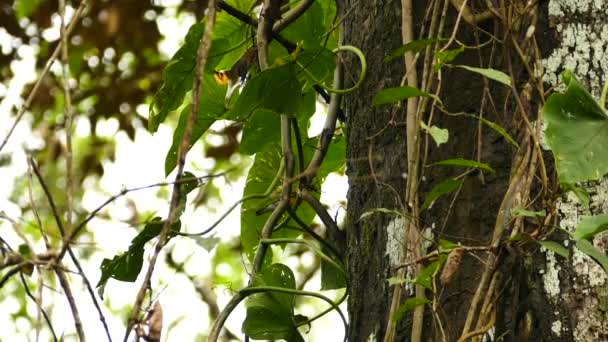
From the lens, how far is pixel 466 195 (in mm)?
1250

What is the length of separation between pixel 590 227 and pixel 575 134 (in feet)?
0.34

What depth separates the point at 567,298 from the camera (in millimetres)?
1127

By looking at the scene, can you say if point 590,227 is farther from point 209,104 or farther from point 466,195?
point 209,104

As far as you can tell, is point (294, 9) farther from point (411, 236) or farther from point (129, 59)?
point (129, 59)

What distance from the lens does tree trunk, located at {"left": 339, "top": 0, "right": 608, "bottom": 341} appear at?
Answer: 1136 mm

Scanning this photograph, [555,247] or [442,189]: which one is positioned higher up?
[442,189]

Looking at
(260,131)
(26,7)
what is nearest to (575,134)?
(260,131)

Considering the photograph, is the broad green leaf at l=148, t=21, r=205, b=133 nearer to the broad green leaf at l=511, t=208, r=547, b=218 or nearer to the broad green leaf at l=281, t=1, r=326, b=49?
the broad green leaf at l=281, t=1, r=326, b=49

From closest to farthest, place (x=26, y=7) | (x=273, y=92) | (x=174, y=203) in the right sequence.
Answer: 1. (x=174, y=203)
2. (x=273, y=92)
3. (x=26, y=7)

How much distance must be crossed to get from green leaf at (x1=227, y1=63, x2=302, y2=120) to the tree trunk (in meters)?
0.10

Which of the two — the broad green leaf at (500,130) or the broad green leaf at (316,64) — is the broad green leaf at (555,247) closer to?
the broad green leaf at (500,130)

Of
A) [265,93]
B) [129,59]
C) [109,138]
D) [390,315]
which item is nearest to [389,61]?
[265,93]

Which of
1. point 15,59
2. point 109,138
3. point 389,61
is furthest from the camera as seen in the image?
point 109,138

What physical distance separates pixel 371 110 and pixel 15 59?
329 cm
